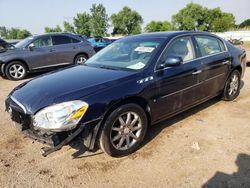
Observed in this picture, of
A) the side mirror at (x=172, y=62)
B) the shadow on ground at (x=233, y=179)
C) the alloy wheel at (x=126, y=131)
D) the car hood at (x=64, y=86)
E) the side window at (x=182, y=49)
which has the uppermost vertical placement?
the side window at (x=182, y=49)

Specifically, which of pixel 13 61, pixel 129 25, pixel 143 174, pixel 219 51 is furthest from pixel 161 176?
pixel 129 25

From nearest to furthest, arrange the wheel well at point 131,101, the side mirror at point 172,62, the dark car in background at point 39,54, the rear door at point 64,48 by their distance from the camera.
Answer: the wheel well at point 131,101, the side mirror at point 172,62, the dark car in background at point 39,54, the rear door at point 64,48

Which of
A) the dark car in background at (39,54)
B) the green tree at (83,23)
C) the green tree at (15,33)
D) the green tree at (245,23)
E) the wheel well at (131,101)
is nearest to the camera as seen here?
the wheel well at (131,101)

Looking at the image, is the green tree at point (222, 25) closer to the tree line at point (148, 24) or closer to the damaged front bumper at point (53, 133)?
the tree line at point (148, 24)

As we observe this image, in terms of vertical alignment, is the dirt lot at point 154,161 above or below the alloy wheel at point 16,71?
below

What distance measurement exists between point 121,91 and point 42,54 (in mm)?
6988

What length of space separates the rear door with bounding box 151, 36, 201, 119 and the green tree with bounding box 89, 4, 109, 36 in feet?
208

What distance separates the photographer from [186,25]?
73750mm

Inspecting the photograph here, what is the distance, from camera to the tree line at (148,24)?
66.2m

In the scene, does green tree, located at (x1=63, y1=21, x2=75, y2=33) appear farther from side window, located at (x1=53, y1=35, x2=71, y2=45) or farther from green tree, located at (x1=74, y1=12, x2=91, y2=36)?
side window, located at (x1=53, y1=35, x2=71, y2=45)

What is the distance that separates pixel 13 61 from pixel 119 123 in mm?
7133

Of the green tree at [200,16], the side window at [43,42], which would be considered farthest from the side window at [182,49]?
the green tree at [200,16]

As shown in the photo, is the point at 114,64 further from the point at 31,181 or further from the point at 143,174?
the point at 31,181

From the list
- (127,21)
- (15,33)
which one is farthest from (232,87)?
(15,33)
